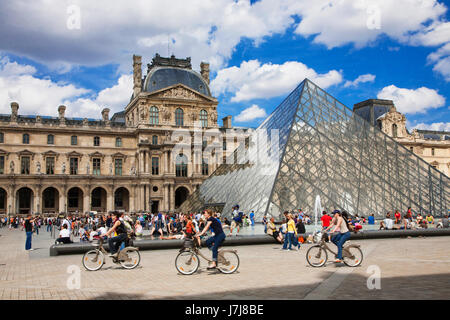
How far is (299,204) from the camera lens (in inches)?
859

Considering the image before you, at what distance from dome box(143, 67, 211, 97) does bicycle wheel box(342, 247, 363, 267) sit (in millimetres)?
47459

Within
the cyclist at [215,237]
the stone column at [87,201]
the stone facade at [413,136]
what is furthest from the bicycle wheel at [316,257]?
the stone facade at [413,136]

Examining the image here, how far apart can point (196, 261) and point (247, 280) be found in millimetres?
1289

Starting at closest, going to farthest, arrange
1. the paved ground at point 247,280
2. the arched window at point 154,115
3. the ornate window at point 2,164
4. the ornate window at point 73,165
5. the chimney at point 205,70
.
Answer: the paved ground at point 247,280
the ornate window at point 2,164
the ornate window at point 73,165
the arched window at point 154,115
the chimney at point 205,70

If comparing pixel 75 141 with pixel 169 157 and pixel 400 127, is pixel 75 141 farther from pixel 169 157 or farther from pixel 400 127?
pixel 400 127

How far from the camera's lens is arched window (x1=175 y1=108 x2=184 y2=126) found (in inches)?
2179

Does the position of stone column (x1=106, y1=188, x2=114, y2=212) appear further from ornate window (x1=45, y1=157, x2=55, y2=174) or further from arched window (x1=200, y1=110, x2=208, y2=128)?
arched window (x1=200, y1=110, x2=208, y2=128)

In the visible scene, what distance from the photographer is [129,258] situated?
10.1 m

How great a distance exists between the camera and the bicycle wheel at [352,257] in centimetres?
1006

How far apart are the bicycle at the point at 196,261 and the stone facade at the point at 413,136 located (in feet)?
188

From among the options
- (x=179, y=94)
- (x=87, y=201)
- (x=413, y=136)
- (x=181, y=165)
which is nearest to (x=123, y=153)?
(x=181, y=165)

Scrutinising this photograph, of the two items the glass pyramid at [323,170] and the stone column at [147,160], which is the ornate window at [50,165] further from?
the glass pyramid at [323,170]

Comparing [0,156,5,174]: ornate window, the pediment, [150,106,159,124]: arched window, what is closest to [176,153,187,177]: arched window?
[150,106,159,124]: arched window
